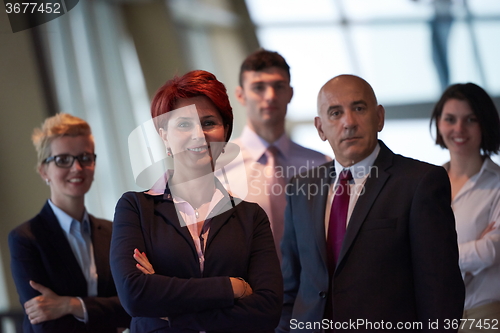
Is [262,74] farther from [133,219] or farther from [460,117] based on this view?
[133,219]

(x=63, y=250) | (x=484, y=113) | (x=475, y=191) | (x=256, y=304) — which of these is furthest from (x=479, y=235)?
(x=63, y=250)

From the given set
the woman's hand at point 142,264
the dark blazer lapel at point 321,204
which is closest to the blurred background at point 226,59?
the dark blazer lapel at point 321,204

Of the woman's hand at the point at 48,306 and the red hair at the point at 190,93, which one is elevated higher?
the red hair at the point at 190,93

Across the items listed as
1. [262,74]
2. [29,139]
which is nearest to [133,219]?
[262,74]

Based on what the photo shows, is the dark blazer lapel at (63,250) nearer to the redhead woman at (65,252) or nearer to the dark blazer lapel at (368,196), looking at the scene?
the redhead woman at (65,252)

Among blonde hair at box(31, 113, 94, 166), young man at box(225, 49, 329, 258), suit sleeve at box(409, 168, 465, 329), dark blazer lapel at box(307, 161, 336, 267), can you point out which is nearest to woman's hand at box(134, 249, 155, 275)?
dark blazer lapel at box(307, 161, 336, 267)

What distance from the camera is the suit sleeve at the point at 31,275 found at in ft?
8.88

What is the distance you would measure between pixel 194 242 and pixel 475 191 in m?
1.76

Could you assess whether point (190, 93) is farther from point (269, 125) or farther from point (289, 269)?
point (269, 125)

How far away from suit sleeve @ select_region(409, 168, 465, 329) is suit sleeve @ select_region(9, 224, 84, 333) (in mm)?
1639

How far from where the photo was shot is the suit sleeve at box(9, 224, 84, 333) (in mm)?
2707

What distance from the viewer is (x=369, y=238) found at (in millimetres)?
2246

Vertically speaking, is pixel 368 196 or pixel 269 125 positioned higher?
pixel 269 125

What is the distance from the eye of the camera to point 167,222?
2033mm
